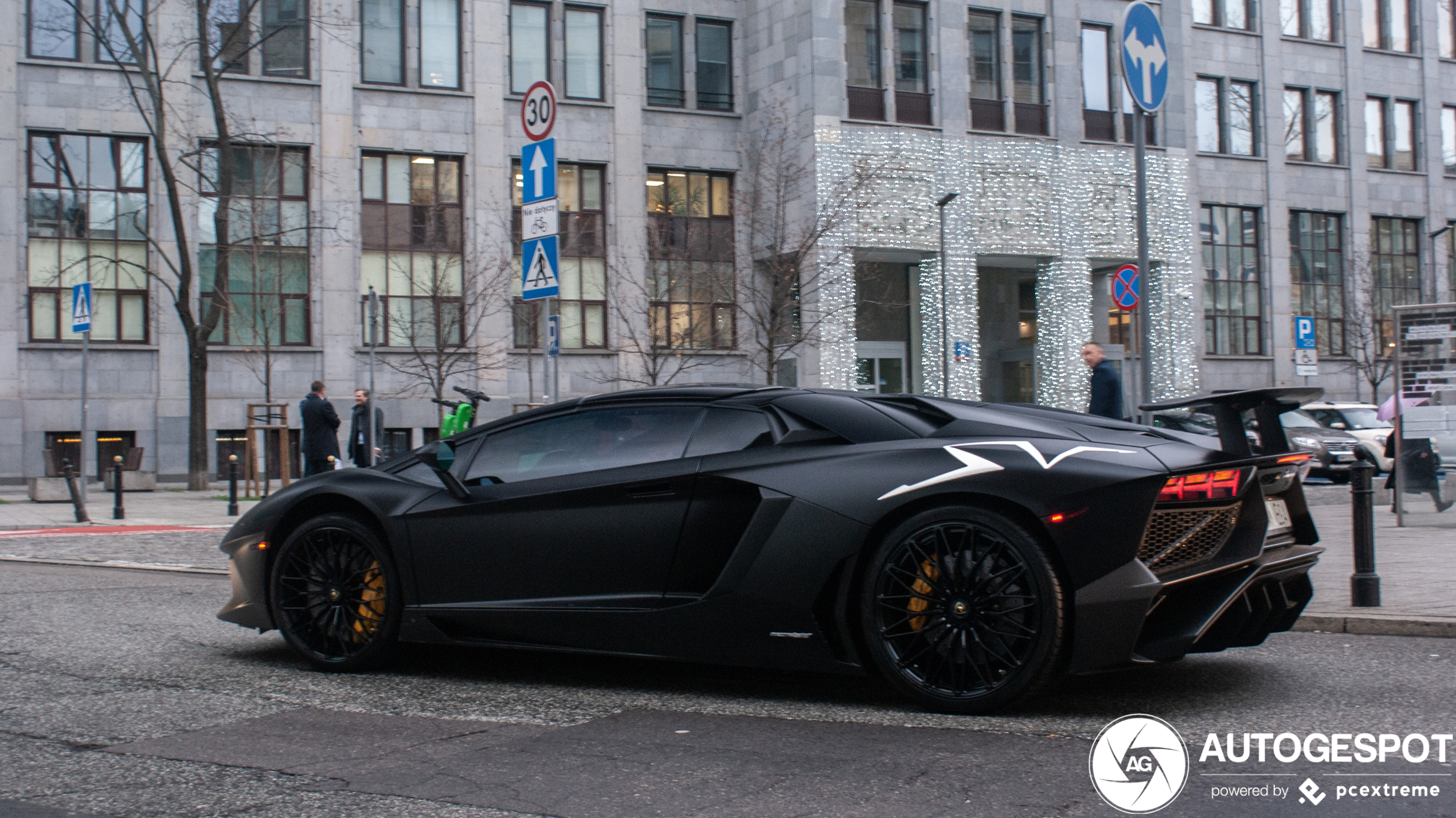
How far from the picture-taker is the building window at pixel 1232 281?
38969 mm

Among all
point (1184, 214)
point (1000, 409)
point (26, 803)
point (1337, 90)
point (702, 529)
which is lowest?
point (26, 803)

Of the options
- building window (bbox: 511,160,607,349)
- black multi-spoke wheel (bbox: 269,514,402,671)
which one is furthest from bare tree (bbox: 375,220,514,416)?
black multi-spoke wheel (bbox: 269,514,402,671)

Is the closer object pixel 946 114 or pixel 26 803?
pixel 26 803

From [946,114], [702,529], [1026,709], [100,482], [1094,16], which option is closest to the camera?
[1026,709]

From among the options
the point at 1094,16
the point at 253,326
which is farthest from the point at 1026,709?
the point at 1094,16

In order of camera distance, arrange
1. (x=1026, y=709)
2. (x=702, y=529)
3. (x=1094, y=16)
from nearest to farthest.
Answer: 1. (x=1026, y=709)
2. (x=702, y=529)
3. (x=1094, y=16)

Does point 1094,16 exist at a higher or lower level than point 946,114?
higher

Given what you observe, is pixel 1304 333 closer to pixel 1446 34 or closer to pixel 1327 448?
pixel 1327 448

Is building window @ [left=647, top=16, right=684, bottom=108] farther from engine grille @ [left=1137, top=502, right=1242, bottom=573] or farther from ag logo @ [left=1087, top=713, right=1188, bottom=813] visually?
ag logo @ [left=1087, top=713, right=1188, bottom=813]

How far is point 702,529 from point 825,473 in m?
0.54

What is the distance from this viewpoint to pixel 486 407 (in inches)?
1205

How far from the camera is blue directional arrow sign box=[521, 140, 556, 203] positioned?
10203 millimetres

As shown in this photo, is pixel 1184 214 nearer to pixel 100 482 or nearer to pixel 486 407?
→ pixel 486 407
